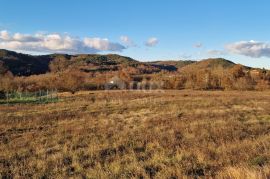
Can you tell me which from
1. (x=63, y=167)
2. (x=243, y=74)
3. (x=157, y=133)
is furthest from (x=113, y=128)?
(x=243, y=74)

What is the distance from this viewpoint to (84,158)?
10.4 metres

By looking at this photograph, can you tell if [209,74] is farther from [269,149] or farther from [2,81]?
[269,149]

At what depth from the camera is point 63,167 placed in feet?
30.5

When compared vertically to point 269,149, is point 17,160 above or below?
below

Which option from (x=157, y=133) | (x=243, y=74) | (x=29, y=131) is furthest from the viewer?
(x=243, y=74)

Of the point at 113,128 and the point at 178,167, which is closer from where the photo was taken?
the point at 178,167

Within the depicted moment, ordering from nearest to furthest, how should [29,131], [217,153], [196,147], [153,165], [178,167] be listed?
[178,167] < [153,165] < [217,153] < [196,147] < [29,131]

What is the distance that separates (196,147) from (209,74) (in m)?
82.3

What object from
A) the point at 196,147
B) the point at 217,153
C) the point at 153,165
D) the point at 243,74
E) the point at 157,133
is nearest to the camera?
the point at 153,165

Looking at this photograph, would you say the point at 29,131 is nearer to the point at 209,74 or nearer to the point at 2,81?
the point at 2,81

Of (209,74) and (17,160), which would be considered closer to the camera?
(17,160)

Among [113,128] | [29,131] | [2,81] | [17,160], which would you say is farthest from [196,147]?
[2,81]

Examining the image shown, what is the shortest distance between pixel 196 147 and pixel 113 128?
22.9 feet

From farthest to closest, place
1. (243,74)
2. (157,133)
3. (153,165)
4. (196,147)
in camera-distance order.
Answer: (243,74) < (157,133) < (196,147) < (153,165)
